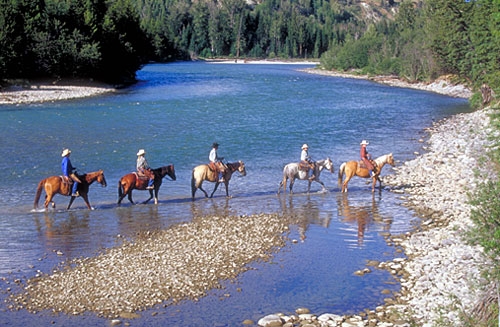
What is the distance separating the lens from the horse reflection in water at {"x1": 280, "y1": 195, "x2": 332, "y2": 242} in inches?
782

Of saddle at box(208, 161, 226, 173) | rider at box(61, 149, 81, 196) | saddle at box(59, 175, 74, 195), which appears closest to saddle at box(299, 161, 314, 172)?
saddle at box(208, 161, 226, 173)

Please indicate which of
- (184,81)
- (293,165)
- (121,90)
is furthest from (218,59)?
(293,165)

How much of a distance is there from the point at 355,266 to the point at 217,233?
444 centimetres

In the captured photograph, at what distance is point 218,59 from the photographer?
177625 millimetres

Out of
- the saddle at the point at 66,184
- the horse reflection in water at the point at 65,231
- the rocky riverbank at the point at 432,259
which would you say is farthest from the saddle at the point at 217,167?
the rocky riverbank at the point at 432,259

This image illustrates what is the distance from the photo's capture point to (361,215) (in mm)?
20906

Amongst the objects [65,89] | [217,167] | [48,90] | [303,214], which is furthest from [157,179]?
[65,89]

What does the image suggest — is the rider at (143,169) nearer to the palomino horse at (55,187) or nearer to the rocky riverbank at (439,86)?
the palomino horse at (55,187)

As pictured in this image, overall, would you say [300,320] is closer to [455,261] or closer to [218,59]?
[455,261]

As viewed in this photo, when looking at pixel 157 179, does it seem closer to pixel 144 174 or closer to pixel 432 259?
pixel 144 174

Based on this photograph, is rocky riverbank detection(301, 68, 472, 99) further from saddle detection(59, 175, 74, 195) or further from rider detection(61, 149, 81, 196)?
saddle detection(59, 175, 74, 195)

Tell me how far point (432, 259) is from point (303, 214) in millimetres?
6470

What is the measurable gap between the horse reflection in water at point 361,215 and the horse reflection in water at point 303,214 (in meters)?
0.64

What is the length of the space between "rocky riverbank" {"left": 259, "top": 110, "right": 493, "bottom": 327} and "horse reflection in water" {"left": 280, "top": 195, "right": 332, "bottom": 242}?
270 centimetres
